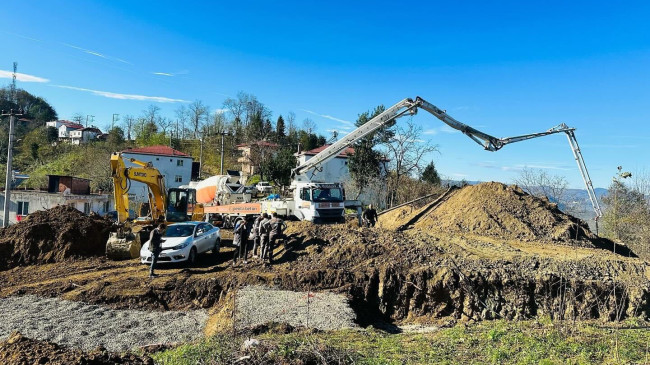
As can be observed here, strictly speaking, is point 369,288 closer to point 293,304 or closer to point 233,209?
point 293,304

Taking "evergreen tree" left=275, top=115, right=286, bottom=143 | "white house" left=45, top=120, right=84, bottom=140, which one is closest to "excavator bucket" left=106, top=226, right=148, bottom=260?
"evergreen tree" left=275, top=115, right=286, bottom=143

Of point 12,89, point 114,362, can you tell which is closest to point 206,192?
point 114,362

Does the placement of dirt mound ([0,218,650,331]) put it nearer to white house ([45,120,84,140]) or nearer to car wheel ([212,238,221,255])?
car wheel ([212,238,221,255])

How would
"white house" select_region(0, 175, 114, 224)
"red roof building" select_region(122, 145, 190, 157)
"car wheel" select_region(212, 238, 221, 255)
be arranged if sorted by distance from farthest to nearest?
1. "red roof building" select_region(122, 145, 190, 157)
2. "white house" select_region(0, 175, 114, 224)
3. "car wheel" select_region(212, 238, 221, 255)

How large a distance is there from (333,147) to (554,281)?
40.8 feet

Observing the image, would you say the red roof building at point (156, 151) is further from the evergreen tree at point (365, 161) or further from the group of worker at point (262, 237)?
the group of worker at point (262, 237)

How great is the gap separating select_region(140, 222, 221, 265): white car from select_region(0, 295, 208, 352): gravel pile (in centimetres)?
328

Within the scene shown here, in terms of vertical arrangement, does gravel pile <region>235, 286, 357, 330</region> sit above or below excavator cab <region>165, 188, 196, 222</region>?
below

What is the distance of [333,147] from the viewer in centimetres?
2152

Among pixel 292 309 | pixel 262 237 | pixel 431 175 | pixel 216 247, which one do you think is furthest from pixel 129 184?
pixel 431 175

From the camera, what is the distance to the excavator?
16.3 m

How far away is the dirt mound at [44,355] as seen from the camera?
17.5 feet

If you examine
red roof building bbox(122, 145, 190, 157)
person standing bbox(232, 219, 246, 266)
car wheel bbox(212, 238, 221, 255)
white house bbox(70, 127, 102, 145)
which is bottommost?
car wheel bbox(212, 238, 221, 255)

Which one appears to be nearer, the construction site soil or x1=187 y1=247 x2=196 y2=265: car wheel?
the construction site soil
